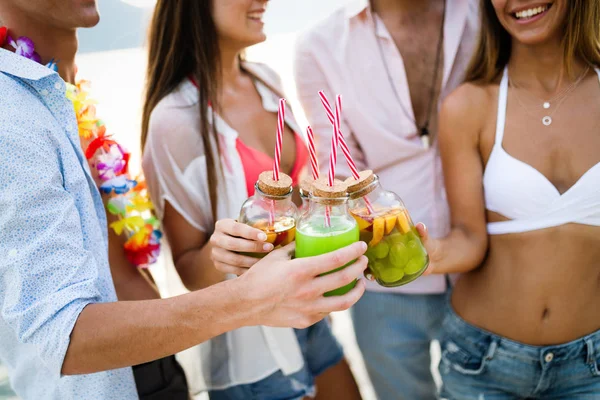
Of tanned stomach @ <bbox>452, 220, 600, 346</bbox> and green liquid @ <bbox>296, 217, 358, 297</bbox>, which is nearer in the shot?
green liquid @ <bbox>296, 217, 358, 297</bbox>

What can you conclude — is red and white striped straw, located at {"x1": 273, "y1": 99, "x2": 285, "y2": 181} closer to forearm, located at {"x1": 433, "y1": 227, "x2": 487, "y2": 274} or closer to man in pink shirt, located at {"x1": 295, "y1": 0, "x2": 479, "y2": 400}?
forearm, located at {"x1": 433, "y1": 227, "x2": 487, "y2": 274}

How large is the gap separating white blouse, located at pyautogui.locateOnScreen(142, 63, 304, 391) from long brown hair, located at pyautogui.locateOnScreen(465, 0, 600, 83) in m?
0.92

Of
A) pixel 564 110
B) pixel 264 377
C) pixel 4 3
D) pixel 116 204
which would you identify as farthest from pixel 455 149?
pixel 4 3

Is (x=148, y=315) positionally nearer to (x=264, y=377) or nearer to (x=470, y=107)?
(x=264, y=377)

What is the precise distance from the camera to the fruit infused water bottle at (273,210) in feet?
4.58

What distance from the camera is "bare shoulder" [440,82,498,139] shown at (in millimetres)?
1904

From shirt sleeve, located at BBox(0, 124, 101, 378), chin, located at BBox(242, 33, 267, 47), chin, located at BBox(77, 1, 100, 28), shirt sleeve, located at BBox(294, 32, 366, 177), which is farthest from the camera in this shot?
shirt sleeve, located at BBox(294, 32, 366, 177)

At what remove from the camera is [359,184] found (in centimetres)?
→ 136

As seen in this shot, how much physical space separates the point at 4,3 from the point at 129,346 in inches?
42.1

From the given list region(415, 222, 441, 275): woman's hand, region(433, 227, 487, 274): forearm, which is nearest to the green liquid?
region(415, 222, 441, 275): woman's hand

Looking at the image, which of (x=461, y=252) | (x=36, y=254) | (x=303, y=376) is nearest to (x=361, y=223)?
(x=461, y=252)

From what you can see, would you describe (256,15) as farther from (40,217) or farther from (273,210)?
(40,217)

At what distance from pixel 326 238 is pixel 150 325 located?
43cm

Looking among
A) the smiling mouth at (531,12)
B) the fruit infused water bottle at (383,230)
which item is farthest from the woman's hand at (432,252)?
the smiling mouth at (531,12)
